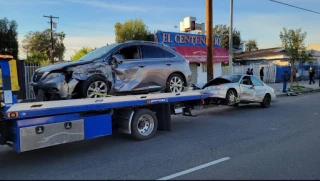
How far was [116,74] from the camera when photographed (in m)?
7.27

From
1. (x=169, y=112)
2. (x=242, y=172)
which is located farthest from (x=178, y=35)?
(x=242, y=172)

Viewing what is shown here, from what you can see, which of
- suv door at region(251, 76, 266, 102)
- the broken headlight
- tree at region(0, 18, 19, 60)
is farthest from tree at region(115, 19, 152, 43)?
the broken headlight

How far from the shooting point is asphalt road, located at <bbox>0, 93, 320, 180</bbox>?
4.98 metres

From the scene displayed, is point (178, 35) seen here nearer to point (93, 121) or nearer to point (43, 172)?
point (93, 121)

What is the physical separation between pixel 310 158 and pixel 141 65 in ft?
14.6

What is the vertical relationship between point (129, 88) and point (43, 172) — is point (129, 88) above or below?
above

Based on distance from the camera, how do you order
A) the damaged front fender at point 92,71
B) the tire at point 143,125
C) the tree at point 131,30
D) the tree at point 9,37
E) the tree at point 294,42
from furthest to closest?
the tree at point 131,30, the tree at point 9,37, the tree at point 294,42, the tire at point 143,125, the damaged front fender at point 92,71

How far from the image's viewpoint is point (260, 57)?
1938 inches

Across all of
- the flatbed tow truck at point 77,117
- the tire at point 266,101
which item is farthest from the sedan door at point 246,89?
the flatbed tow truck at point 77,117

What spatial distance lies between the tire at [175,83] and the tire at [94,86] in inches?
81.9

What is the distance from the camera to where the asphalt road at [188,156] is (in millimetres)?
4980

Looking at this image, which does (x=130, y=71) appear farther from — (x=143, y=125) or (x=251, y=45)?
(x=251, y=45)

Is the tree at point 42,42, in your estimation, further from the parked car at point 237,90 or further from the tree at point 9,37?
the parked car at point 237,90

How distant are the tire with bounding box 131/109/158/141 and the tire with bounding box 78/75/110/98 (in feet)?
3.18
